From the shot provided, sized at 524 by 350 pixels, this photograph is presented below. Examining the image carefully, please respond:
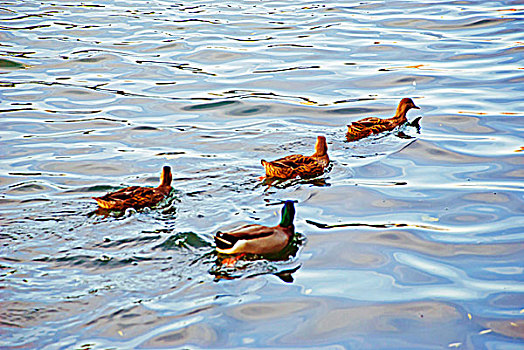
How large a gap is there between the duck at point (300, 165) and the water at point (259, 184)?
0.68 ft

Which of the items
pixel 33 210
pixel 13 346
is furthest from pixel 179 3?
pixel 13 346

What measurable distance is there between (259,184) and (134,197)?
6.62ft

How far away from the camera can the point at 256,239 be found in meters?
8.62

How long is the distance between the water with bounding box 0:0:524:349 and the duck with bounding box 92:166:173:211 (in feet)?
0.62

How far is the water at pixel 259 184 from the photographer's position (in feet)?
24.2

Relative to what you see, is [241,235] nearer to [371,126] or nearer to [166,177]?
[166,177]

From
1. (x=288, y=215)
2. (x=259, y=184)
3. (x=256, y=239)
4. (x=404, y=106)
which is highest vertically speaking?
(x=404, y=106)

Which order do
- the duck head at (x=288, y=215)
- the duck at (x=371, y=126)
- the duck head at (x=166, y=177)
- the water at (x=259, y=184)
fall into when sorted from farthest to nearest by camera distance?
1. the duck at (x=371, y=126)
2. the duck head at (x=166, y=177)
3. the duck head at (x=288, y=215)
4. the water at (x=259, y=184)

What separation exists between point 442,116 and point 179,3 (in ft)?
45.0

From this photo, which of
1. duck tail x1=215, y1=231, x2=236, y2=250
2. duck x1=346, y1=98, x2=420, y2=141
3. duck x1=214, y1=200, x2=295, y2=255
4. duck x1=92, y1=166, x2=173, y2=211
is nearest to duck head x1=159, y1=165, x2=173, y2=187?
duck x1=92, y1=166, x2=173, y2=211

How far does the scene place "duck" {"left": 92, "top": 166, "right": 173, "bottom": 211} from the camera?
9.65m

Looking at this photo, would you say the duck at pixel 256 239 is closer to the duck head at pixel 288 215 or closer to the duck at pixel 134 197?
the duck head at pixel 288 215

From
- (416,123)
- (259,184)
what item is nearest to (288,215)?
(259,184)

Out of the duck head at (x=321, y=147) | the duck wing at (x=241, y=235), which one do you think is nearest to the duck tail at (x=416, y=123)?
the duck head at (x=321, y=147)
